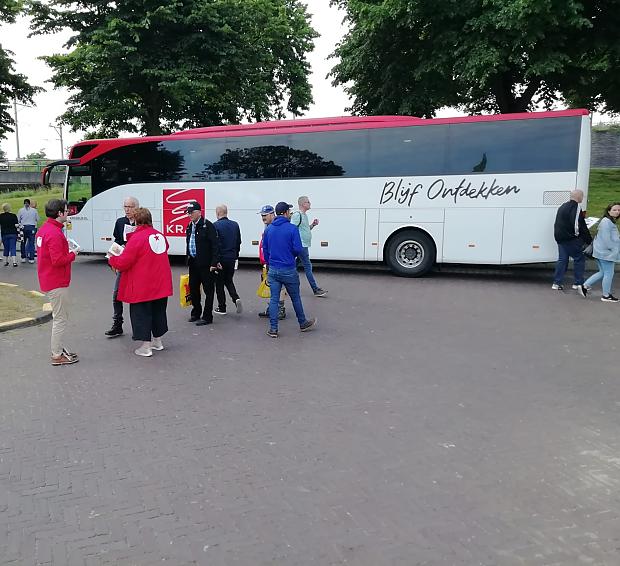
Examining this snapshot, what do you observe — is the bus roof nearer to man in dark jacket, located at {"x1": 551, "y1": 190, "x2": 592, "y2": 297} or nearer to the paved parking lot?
man in dark jacket, located at {"x1": 551, "y1": 190, "x2": 592, "y2": 297}

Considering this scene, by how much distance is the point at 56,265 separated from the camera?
637 cm

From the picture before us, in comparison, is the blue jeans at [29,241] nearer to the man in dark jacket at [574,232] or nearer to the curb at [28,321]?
A: the curb at [28,321]

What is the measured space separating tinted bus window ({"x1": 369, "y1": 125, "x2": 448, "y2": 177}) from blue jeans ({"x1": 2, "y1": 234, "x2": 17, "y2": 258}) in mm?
10101

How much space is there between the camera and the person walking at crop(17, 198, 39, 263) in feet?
54.0

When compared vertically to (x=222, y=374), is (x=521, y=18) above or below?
above

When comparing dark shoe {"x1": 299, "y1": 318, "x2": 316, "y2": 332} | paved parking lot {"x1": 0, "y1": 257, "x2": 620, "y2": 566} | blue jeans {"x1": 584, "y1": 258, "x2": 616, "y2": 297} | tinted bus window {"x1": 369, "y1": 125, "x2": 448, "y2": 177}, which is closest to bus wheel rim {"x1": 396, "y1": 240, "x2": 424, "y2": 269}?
tinted bus window {"x1": 369, "y1": 125, "x2": 448, "y2": 177}

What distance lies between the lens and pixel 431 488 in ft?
12.3

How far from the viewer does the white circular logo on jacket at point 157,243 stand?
22.0ft

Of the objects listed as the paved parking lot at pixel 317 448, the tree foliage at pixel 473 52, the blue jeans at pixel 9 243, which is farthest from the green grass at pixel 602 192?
the blue jeans at pixel 9 243

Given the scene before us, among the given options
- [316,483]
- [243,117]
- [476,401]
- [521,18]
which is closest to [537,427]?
[476,401]

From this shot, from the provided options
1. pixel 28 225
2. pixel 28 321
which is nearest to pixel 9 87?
pixel 28 225

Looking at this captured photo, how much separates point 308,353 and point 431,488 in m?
3.37

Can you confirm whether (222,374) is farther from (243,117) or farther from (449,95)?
(243,117)

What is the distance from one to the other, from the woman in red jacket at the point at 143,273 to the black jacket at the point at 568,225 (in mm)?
7557
